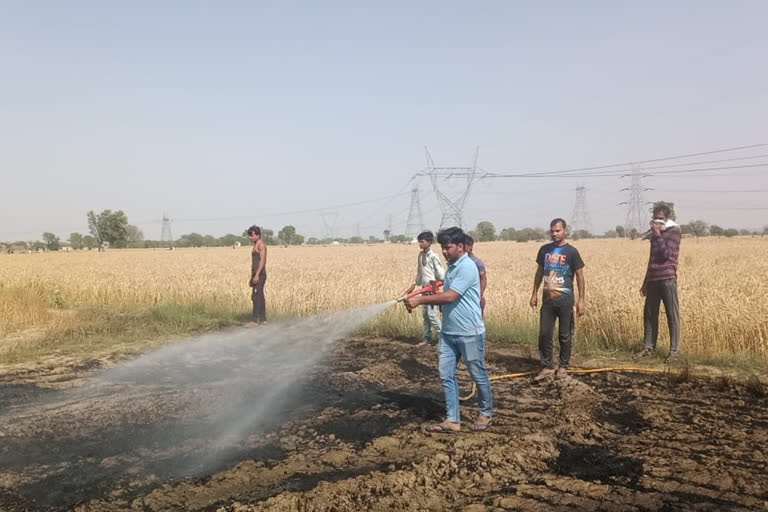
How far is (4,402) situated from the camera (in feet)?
20.2

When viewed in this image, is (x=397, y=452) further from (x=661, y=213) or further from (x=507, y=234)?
(x=507, y=234)

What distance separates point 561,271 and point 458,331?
92.5 inches

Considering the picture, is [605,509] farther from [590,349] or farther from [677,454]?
[590,349]

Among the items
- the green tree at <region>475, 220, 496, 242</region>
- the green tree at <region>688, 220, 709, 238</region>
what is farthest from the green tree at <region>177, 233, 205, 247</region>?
the green tree at <region>688, 220, 709, 238</region>

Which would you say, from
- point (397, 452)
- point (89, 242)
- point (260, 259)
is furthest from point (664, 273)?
point (89, 242)

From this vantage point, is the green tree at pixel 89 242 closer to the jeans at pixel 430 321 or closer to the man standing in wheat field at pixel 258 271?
the man standing in wheat field at pixel 258 271

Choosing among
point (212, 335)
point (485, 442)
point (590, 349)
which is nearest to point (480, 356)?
point (485, 442)

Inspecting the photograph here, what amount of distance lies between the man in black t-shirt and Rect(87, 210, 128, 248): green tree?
10361cm

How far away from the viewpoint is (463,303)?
4.93 m

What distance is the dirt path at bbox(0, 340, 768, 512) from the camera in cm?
362

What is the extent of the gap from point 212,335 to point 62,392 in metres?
4.13

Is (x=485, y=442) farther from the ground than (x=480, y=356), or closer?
closer

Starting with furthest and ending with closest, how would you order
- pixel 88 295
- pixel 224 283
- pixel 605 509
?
pixel 224 283, pixel 88 295, pixel 605 509

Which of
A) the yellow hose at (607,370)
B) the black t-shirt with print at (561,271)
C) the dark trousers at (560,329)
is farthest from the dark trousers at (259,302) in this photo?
the black t-shirt with print at (561,271)
